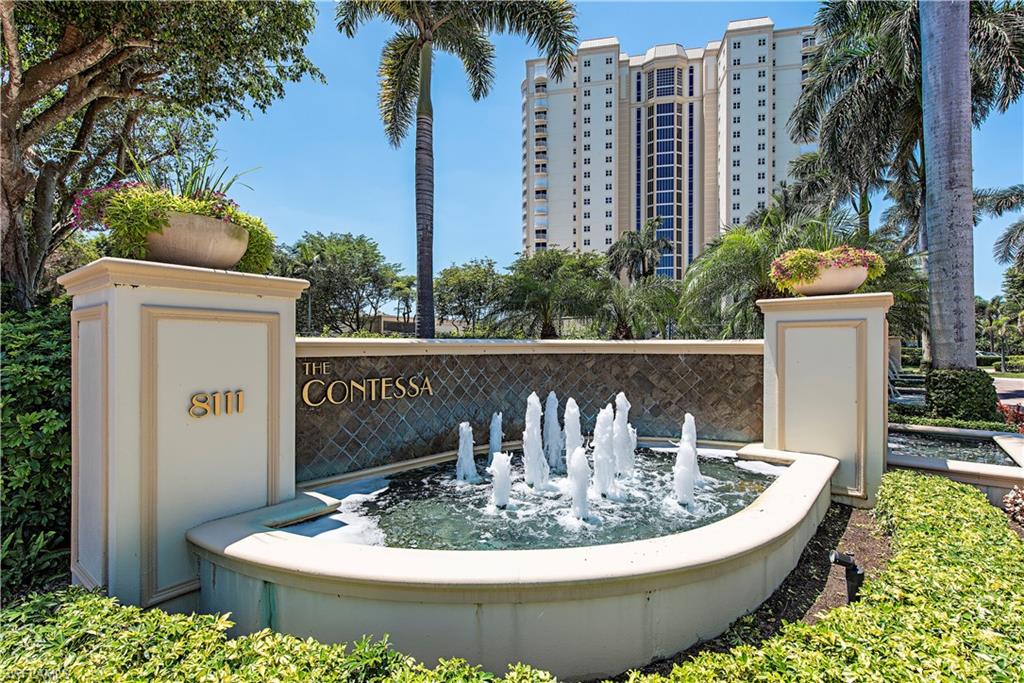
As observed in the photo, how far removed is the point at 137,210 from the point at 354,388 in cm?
260

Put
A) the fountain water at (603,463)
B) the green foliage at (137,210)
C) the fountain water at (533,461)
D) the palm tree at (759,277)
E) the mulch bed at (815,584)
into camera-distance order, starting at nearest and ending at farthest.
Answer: the mulch bed at (815,584)
the green foliage at (137,210)
the fountain water at (603,463)
the fountain water at (533,461)
the palm tree at (759,277)

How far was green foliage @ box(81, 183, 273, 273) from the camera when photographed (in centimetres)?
339

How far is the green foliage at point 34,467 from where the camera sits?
3.72 metres

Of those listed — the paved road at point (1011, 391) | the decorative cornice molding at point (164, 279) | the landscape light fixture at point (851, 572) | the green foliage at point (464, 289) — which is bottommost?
the paved road at point (1011, 391)

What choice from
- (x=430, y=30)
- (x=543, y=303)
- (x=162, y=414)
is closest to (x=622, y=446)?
(x=162, y=414)

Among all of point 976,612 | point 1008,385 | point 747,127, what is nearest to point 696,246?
point 747,127

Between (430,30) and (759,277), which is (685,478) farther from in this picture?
(759,277)

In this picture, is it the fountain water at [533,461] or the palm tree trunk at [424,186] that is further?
the palm tree trunk at [424,186]

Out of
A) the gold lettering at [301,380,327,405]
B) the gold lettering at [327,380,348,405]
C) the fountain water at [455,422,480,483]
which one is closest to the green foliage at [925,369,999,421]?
the fountain water at [455,422,480,483]

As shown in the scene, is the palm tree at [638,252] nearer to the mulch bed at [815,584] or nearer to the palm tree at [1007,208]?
the palm tree at [1007,208]

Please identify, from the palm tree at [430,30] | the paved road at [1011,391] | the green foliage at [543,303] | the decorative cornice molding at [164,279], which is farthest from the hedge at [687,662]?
the paved road at [1011,391]

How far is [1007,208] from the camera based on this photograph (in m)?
28.0

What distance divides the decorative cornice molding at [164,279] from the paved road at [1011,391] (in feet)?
75.8

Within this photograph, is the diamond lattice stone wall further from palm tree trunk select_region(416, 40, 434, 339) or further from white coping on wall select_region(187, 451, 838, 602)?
palm tree trunk select_region(416, 40, 434, 339)
